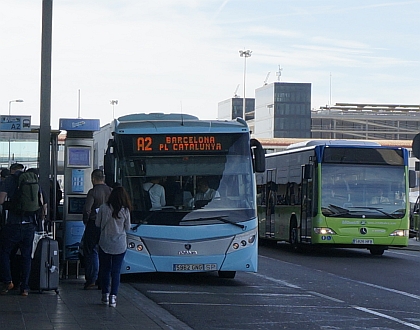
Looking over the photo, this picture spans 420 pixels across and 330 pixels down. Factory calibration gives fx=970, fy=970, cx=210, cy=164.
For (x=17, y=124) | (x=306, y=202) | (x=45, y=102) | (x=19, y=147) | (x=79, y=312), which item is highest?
(x=45, y=102)

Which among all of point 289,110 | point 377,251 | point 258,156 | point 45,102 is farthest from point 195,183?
point 289,110

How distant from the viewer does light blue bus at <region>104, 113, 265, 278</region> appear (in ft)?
54.3

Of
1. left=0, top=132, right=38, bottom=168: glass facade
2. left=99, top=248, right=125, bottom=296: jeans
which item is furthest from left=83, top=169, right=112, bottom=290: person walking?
left=0, top=132, right=38, bottom=168: glass facade

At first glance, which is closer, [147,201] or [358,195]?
[147,201]

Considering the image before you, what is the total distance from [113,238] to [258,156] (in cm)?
525

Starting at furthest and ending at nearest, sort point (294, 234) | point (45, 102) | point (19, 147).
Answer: point (294, 234), point (19, 147), point (45, 102)

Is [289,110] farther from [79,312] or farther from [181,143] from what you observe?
[79,312]

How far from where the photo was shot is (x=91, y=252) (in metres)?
15.0

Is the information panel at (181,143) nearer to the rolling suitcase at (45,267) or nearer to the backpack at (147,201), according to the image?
the backpack at (147,201)

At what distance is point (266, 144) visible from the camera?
9994cm

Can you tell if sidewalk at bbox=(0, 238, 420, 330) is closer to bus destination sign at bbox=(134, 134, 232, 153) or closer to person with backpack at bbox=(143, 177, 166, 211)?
person with backpack at bbox=(143, 177, 166, 211)

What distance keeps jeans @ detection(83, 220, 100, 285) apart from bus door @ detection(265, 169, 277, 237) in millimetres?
15491

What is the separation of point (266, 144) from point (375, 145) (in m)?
74.2

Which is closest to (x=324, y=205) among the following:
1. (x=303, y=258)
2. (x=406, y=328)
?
(x=303, y=258)
